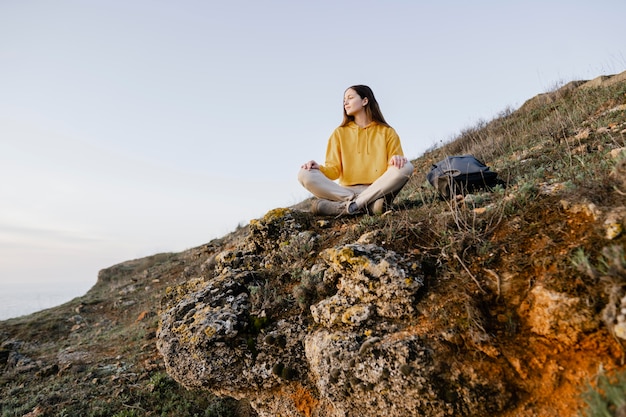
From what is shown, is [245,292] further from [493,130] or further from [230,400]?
[493,130]

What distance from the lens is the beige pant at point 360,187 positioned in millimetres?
3930

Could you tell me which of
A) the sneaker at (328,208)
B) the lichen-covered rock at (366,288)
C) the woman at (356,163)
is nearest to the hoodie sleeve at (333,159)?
the woman at (356,163)

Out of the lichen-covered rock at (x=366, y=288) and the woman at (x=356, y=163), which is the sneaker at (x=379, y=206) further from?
the lichen-covered rock at (x=366, y=288)

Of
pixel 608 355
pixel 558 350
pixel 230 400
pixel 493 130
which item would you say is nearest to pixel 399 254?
pixel 558 350

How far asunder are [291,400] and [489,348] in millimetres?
1748

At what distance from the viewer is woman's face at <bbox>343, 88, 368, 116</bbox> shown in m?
4.60

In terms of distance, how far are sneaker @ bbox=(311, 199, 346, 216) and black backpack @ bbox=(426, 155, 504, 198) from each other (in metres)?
1.15

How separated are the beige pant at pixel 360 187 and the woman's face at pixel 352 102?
1003 millimetres

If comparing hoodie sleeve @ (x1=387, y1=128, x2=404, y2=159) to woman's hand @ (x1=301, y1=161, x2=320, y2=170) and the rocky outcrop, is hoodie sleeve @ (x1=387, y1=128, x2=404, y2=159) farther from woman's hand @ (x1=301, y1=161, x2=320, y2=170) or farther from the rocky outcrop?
the rocky outcrop

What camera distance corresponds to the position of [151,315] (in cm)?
903

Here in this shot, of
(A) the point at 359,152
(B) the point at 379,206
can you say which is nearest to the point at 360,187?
(A) the point at 359,152

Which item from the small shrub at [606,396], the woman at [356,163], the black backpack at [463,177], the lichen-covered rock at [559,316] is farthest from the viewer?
the woman at [356,163]

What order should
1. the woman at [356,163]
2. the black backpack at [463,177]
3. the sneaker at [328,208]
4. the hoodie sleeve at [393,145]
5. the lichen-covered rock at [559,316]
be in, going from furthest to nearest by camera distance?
the hoodie sleeve at [393,145] < the sneaker at [328,208] < the woman at [356,163] < the black backpack at [463,177] < the lichen-covered rock at [559,316]

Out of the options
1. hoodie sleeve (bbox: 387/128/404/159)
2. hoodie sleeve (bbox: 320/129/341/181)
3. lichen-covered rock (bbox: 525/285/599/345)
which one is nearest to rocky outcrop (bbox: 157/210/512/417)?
lichen-covered rock (bbox: 525/285/599/345)
